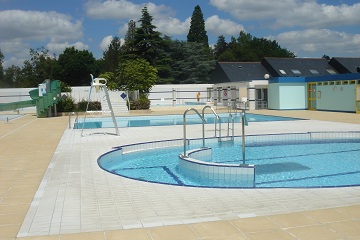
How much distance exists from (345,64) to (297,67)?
4132 mm

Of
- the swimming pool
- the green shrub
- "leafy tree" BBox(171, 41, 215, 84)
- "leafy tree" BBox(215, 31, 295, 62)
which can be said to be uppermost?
"leafy tree" BBox(215, 31, 295, 62)

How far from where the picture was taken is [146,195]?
16.9ft

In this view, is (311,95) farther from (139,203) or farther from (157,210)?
(157,210)

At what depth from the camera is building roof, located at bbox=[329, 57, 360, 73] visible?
31403mm

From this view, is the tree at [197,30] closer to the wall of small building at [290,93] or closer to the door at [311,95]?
the wall of small building at [290,93]

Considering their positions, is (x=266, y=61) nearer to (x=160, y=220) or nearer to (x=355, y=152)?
(x=355, y=152)

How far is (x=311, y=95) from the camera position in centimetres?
2481

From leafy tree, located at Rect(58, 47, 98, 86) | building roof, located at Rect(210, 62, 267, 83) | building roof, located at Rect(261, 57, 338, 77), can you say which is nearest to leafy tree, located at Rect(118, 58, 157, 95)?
building roof, located at Rect(210, 62, 267, 83)

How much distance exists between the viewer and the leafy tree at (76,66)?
53875 millimetres

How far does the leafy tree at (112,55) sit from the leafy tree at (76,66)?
1.87 metres

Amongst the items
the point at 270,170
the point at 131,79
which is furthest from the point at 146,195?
the point at 131,79

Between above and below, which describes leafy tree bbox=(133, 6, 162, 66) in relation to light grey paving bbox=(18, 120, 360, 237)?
above

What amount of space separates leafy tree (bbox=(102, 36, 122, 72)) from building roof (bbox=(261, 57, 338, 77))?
2752 centimetres

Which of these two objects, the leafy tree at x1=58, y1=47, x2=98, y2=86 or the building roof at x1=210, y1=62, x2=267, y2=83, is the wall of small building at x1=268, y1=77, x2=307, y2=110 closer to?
the building roof at x1=210, y1=62, x2=267, y2=83
